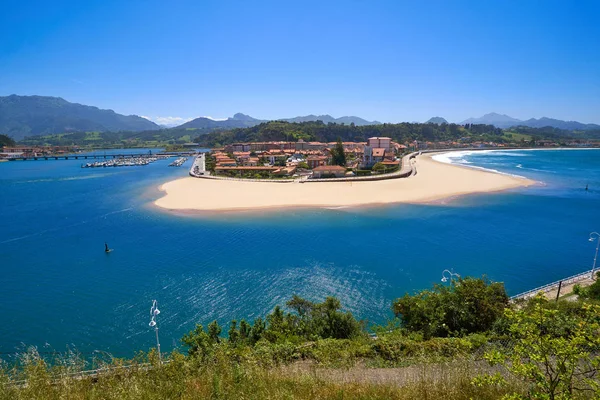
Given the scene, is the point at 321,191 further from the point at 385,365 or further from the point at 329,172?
the point at 385,365

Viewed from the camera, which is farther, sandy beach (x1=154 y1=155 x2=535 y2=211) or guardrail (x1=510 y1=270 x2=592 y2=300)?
sandy beach (x1=154 y1=155 x2=535 y2=211)

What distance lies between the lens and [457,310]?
11.2m

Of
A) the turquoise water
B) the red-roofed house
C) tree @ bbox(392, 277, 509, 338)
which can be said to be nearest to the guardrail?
the turquoise water

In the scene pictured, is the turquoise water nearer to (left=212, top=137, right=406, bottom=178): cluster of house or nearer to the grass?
the grass

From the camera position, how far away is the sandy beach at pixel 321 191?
39000mm

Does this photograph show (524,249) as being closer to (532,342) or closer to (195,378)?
(532,342)

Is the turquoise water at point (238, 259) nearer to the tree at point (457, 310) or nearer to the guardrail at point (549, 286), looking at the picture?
the guardrail at point (549, 286)

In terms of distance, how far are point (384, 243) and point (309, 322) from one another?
14697 mm

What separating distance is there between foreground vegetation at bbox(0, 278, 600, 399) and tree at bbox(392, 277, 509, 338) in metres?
0.04

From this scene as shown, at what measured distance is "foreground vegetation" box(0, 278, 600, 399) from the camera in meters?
3.80

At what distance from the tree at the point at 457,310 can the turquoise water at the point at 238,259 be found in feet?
14.3

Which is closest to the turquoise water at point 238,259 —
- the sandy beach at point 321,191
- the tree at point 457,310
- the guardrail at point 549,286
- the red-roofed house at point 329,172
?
the guardrail at point 549,286

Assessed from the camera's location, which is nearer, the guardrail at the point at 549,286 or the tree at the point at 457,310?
the tree at the point at 457,310

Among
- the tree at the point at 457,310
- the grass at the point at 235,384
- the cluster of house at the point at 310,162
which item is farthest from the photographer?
the cluster of house at the point at 310,162
